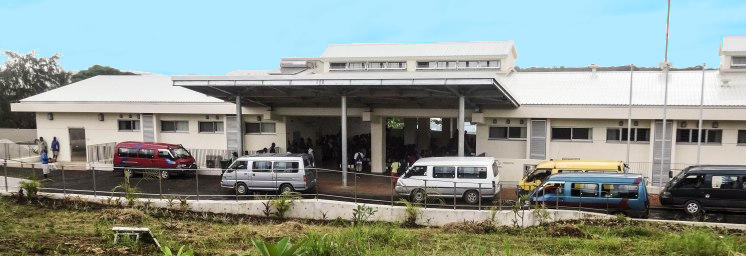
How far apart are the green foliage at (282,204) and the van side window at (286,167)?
7.37ft

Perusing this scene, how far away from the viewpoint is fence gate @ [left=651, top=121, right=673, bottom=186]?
767 inches

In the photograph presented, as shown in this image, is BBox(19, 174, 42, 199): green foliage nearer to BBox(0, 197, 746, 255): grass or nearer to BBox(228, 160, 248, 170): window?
BBox(0, 197, 746, 255): grass

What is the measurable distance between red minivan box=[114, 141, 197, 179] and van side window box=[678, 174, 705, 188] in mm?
18282

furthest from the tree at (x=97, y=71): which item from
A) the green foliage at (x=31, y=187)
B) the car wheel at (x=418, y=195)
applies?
the car wheel at (x=418, y=195)

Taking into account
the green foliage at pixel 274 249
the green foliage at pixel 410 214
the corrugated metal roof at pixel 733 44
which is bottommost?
the green foliage at pixel 410 214

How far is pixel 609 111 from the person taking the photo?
64.6 feet

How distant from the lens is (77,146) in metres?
33.2

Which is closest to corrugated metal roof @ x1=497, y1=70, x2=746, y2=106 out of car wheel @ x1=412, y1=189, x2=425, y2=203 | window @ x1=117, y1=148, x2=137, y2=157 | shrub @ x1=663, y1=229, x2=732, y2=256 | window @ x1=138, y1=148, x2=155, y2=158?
car wheel @ x1=412, y1=189, x2=425, y2=203

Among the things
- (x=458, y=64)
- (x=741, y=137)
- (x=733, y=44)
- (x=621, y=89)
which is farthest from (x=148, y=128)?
(x=733, y=44)

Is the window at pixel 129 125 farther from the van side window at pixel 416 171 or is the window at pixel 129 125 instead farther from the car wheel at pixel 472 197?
the car wheel at pixel 472 197

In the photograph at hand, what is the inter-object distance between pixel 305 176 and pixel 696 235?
36.9 feet

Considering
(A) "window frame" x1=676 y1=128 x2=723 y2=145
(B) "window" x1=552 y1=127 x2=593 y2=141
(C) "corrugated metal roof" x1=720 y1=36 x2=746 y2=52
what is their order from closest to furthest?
(A) "window frame" x1=676 y1=128 x2=723 y2=145 → (B) "window" x1=552 y1=127 x2=593 y2=141 → (C) "corrugated metal roof" x1=720 y1=36 x2=746 y2=52

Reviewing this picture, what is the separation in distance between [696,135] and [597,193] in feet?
27.6

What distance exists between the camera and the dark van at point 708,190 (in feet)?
46.0
